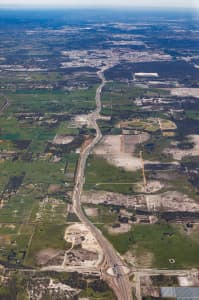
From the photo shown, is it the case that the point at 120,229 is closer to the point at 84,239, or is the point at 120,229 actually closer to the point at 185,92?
the point at 84,239

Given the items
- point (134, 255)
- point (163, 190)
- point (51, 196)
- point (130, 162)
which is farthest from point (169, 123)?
point (134, 255)

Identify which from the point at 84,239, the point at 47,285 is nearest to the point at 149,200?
the point at 84,239

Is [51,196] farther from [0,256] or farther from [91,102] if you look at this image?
[91,102]

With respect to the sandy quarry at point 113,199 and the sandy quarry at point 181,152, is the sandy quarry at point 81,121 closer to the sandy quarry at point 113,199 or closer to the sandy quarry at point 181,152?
the sandy quarry at point 181,152

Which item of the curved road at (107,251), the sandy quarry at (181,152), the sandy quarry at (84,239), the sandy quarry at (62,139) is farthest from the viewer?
the sandy quarry at (62,139)

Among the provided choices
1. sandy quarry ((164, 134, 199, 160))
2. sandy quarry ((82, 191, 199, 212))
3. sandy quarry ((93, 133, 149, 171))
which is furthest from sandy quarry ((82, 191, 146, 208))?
sandy quarry ((164, 134, 199, 160))

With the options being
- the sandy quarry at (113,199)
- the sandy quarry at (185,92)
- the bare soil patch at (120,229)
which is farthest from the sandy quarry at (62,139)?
the sandy quarry at (185,92)

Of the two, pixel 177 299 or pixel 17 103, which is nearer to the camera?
pixel 177 299
